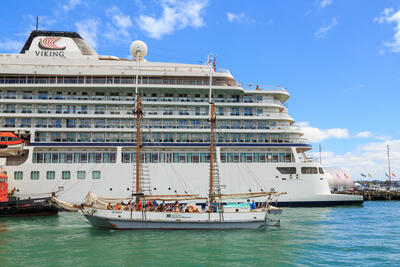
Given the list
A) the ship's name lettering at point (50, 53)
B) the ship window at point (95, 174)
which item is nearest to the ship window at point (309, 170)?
the ship window at point (95, 174)

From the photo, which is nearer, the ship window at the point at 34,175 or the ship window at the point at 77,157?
the ship window at the point at 34,175

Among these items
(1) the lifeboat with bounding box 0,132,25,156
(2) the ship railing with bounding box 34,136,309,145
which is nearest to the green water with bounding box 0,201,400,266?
(1) the lifeboat with bounding box 0,132,25,156

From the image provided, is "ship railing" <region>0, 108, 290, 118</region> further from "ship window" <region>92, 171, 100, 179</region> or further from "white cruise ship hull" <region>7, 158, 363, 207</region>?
"ship window" <region>92, 171, 100, 179</region>

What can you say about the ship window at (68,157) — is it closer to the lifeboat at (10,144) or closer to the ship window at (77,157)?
the ship window at (77,157)

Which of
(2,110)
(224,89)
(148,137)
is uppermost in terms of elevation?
(224,89)

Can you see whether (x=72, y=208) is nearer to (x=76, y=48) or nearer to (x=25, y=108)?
(x=25, y=108)

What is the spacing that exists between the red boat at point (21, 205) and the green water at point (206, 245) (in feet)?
14.1

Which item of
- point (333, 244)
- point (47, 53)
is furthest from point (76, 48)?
point (333, 244)

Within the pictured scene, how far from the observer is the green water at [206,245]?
14.9 m

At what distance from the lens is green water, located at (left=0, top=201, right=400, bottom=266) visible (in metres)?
14.9

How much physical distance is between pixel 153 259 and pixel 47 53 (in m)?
31.9

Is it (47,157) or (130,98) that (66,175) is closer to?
(47,157)

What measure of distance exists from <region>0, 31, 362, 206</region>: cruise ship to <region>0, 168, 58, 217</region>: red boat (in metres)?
1.50

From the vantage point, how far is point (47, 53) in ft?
127
